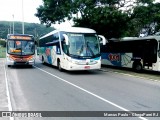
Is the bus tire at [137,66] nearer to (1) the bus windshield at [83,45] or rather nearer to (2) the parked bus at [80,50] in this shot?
(2) the parked bus at [80,50]

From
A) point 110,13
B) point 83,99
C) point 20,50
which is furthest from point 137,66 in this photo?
point 83,99

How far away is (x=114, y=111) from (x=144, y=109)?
38.9 inches

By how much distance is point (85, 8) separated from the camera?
22.6 metres

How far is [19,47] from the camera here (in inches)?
971

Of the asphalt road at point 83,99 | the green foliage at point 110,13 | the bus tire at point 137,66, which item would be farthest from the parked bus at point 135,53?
the asphalt road at point 83,99

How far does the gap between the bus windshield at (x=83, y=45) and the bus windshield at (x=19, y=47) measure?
21.6 ft

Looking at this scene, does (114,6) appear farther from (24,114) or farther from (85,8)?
(24,114)

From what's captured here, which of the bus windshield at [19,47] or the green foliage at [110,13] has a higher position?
the green foliage at [110,13]

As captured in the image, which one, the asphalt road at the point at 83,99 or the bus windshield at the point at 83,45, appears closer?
the asphalt road at the point at 83,99

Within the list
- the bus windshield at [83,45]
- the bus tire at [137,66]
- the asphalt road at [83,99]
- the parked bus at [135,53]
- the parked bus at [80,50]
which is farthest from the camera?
the bus tire at [137,66]

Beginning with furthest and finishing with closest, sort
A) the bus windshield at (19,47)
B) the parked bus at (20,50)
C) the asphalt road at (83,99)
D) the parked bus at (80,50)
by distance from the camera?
the bus windshield at (19,47) < the parked bus at (20,50) < the parked bus at (80,50) < the asphalt road at (83,99)

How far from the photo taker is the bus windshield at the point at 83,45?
19.0 m

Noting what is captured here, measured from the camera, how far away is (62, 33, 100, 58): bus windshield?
1900cm

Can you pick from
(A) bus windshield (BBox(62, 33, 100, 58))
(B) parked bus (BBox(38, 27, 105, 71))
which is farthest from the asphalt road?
(A) bus windshield (BBox(62, 33, 100, 58))
